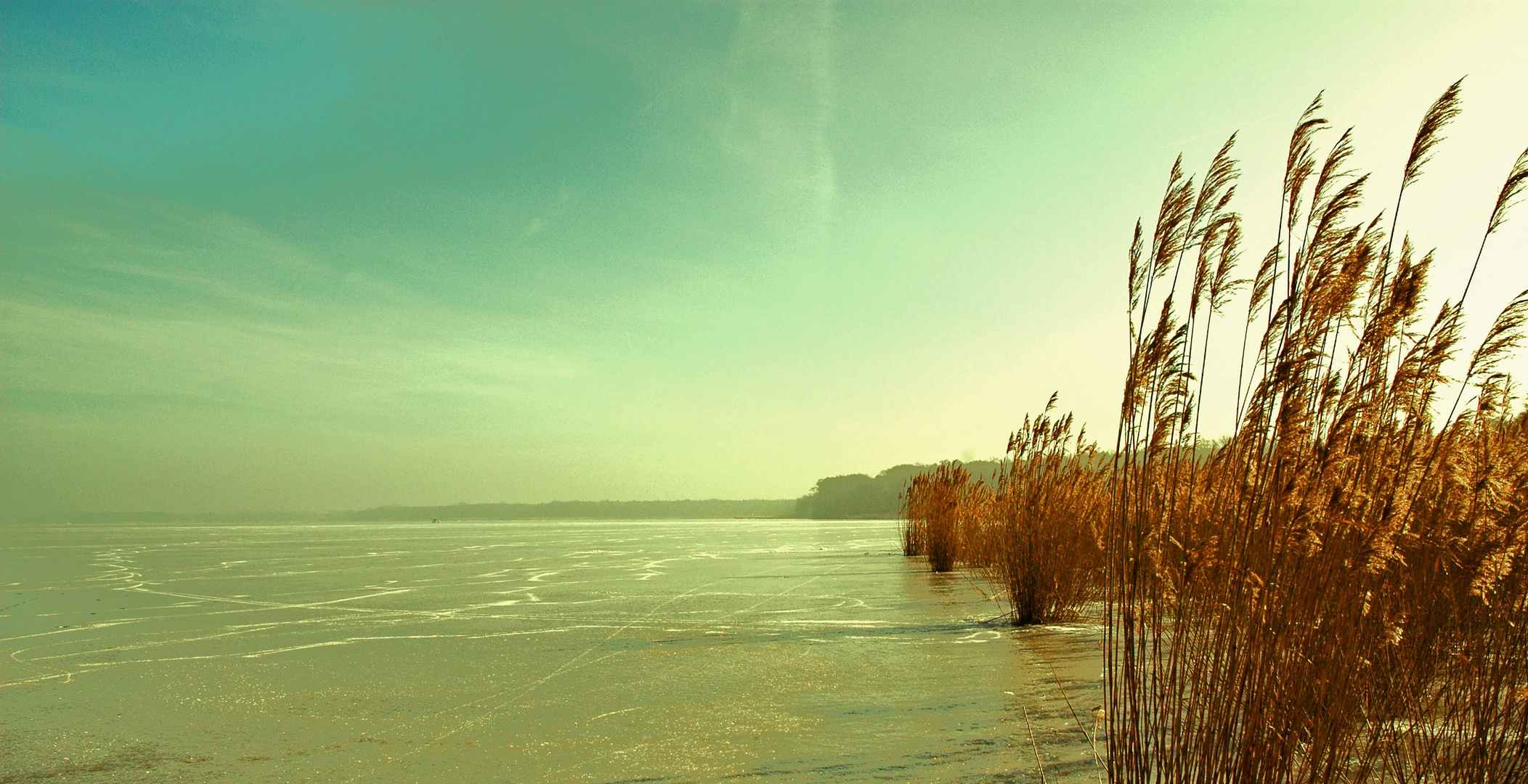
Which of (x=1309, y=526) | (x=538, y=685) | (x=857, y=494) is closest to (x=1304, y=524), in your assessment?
(x=1309, y=526)

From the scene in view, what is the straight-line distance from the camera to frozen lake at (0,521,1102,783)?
3811mm

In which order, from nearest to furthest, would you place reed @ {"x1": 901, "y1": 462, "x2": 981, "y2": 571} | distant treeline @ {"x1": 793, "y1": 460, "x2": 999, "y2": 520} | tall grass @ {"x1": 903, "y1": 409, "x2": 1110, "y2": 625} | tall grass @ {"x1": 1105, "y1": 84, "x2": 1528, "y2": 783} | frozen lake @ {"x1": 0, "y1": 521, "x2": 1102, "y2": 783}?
tall grass @ {"x1": 1105, "y1": 84, "x2": 1528, "y2": 783} → frozen lake @ {"x1": 0, "y1": 521, "x2": 1102, "y2": 783} → tall grass @ {"x1": 903, "y1": 409, "x2": 1110, "y2": 625} → reed @ {"x1": 901, "y1": 462, "x2": 981, "y2": 571} → distant treeline @ {"x1": 793, "y1": 460, "x2": 999, "y2": 520}

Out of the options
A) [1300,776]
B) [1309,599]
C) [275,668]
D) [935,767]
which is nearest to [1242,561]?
[1309,599]

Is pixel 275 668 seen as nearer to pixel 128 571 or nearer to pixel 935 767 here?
pixel 935 767

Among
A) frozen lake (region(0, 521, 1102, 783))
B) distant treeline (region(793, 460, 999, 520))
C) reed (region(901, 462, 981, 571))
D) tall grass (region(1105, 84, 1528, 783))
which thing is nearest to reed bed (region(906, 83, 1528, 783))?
tall grass (region(1105, 84, 1528, 783))

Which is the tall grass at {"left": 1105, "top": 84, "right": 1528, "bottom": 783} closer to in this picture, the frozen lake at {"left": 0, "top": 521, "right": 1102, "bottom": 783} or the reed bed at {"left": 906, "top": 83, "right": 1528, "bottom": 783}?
the reed bed at {"left": 906, "top": 83, "right": 1528, "bottom": 783}

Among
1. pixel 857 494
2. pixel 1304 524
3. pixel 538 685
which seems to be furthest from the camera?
pixel 857 494

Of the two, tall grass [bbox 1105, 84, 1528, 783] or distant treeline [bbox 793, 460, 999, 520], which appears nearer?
tall grass [bbox 1105, 84, 1528, 783]

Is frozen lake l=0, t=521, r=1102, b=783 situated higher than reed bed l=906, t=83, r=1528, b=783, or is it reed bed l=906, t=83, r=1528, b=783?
reed bed l=906, t=83, r=1528, b=783

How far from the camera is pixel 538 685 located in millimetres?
5387

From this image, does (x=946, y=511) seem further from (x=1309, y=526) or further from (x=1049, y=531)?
(x=1309, y=526)

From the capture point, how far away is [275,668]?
19.6ft

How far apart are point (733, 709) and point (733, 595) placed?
5.52 m

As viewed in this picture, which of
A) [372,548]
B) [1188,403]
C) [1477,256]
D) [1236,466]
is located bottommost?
[372,548]
